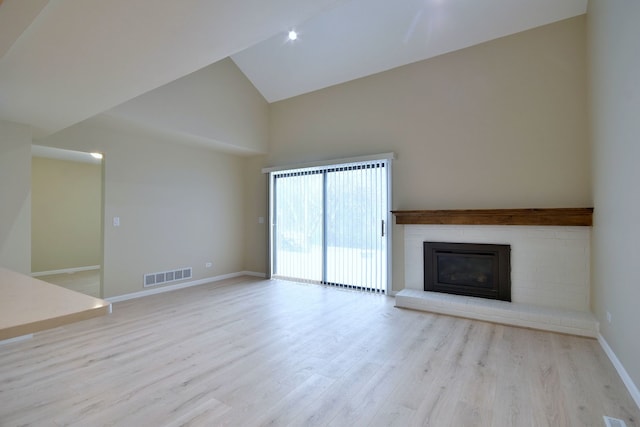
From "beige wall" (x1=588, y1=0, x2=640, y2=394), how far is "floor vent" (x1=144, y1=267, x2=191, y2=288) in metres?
5.46

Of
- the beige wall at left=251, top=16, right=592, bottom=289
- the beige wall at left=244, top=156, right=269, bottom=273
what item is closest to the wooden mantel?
the beige wall at left=251, top=16, right=592, bottom=289

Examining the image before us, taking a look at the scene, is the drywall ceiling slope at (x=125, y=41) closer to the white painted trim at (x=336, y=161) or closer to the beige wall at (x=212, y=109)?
the beige wall at (x=212, y=109)

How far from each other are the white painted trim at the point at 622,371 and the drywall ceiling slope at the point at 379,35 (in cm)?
352

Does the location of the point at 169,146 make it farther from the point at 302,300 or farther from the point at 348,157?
the point at 302,300

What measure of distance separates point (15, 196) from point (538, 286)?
5756 millimetres

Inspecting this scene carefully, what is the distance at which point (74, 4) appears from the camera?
4.49ft

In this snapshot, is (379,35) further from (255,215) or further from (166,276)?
(166,276)

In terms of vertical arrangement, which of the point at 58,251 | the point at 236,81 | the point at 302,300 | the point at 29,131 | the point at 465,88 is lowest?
the point at 302,300

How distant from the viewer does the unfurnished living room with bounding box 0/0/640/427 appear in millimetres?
1887

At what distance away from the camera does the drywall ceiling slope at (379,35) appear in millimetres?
3660

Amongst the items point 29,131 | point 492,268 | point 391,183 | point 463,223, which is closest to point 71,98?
point 29,131

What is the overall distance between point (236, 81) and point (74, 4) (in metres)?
4.32

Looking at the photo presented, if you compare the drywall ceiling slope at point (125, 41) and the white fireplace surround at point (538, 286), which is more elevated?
the drywall ceiling slope at point (125, 41)

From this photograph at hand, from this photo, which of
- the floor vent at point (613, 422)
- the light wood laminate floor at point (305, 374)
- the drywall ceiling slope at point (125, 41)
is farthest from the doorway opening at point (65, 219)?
the floor vent at point (613, 422)
